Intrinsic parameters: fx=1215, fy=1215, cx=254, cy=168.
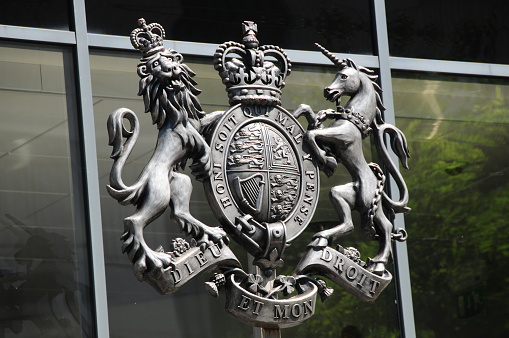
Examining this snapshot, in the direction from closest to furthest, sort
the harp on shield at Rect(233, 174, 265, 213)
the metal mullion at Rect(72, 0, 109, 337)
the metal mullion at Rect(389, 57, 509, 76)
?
the harp on shield at Rect(233, 174, 265, 213) < the metal mullion at Rect(72, 0, 109, 337) < the metal mullion at Rect(389, 57, 509, 76)

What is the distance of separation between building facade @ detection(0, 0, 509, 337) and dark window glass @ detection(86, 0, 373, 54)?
0.01 metres

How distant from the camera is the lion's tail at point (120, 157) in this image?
595 centimetres

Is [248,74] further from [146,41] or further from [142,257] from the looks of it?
[142,257]

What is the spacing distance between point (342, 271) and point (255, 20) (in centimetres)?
391

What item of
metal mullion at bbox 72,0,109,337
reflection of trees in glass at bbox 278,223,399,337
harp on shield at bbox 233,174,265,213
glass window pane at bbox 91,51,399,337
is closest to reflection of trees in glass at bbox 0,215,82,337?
metal mullion at bbox 72,0,109,337

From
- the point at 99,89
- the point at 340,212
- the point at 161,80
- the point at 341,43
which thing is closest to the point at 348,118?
the point at 340,212

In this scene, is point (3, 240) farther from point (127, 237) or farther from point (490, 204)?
point (490, 204)

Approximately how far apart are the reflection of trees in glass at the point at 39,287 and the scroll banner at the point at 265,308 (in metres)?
2.76

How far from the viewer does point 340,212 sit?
654cm

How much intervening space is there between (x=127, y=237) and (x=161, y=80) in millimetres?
810

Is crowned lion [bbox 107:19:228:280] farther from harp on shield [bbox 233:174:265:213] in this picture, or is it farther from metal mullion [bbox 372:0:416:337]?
metal mullion [bbox 372:0:416:337]

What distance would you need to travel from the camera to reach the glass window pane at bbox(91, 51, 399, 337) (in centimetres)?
875

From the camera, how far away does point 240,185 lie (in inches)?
240

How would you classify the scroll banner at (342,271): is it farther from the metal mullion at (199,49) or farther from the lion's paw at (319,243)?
the metal mullion at (199,49)
